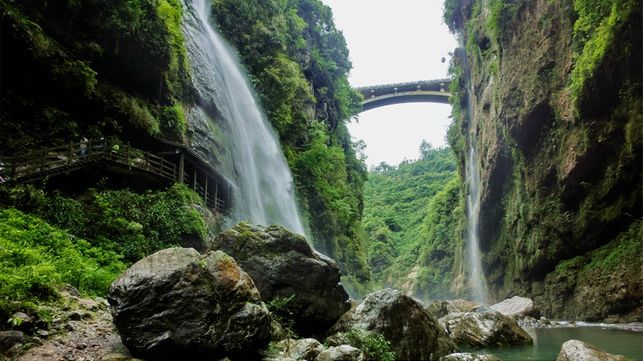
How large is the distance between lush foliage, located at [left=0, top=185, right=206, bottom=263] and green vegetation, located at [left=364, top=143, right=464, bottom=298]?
28.8 m

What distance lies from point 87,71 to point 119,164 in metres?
3.05

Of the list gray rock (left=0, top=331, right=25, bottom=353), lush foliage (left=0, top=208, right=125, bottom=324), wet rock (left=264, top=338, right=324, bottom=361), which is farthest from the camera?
wet rock (left=264, top=338, right=324, bottom=361)

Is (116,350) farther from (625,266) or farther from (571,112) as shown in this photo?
(571,112)

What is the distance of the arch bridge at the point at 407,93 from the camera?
52375 mm

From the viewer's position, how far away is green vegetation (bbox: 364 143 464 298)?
48.3 meters

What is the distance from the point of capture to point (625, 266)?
13.4 metres

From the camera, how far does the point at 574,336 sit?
37.3ft

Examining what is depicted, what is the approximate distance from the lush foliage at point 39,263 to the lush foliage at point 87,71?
3.73 m

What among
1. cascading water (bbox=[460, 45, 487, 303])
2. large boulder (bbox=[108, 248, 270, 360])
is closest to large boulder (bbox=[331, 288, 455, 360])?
large boulder (bbox=[108, 248, 270, 360])

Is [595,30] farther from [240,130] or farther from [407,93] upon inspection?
[407,93]

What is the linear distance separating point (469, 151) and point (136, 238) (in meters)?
29.4

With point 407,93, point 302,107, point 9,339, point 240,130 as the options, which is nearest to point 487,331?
point 9,339

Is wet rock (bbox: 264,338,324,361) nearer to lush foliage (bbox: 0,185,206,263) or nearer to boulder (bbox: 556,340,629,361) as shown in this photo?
boulder (bbox: 556,340,629,361)

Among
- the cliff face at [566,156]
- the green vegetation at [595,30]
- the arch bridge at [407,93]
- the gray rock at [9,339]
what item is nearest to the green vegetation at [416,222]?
the arch bridge at [407,93]
